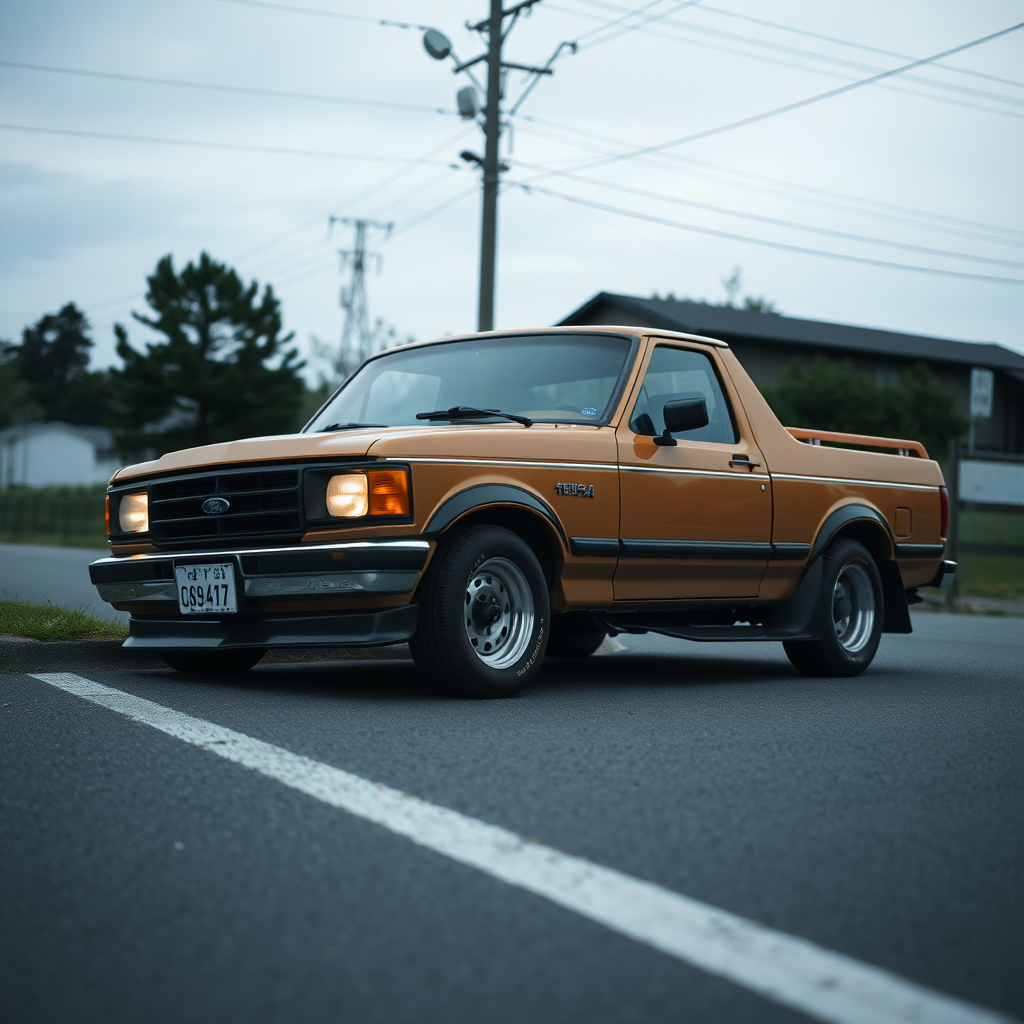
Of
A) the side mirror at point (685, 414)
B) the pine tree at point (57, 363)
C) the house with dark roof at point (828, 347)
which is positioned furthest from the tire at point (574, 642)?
the pine tree at point (57, 363)

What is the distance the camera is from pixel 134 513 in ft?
21.0

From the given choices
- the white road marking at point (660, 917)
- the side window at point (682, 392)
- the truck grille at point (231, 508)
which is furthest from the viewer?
the side window at point (682, 392)

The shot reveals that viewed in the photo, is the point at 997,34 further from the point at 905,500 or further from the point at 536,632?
the point at 536,632

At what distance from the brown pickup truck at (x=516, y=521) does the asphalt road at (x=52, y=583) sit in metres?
3.12

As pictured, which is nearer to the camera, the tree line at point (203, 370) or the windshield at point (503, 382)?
the windshield at point (503, 382)

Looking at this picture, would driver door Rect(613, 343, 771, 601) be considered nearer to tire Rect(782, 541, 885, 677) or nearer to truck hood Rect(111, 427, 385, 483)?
tire Rect(782, 541, 885, 677)

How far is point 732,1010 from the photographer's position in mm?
2195

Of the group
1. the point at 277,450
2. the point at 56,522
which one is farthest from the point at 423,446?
the point at 56,522

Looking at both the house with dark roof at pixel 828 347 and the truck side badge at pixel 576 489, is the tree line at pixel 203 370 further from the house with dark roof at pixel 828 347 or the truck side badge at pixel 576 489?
the truck side badge at pixel 576 489

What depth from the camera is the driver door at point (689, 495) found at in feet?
20.8

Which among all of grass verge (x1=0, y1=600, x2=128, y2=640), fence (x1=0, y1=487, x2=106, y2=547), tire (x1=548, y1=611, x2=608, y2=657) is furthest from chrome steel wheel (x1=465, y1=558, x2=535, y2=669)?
fence (x1=0, y1=487, x2=106, y2=547)

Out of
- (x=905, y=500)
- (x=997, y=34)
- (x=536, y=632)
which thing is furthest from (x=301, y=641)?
(x=997, y=34)

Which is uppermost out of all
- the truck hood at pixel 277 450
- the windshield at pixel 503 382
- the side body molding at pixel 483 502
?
the windshield at pixel 503 382

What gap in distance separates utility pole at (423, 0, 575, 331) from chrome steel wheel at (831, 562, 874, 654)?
10.7m
